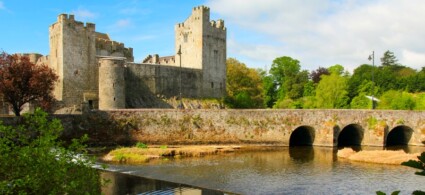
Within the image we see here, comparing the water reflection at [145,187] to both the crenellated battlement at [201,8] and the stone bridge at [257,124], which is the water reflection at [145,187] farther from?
the crenellated battlement at [201,8]

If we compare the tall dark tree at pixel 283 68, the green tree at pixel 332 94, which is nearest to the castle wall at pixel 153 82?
the green tree at pixel 332 94

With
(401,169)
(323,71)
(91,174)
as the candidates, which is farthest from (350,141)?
(323,71)

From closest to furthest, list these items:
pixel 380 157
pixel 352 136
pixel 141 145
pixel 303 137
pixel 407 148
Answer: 1. pixel 380 157
2. pixel 141 145
3. pixel 407 148
4. pixel 303 137
5. pixel 352 136

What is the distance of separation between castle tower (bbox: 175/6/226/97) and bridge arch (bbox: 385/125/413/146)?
2371 centimetres

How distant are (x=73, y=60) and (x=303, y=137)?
982 inches

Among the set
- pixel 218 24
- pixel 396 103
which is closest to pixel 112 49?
pixel 218 24

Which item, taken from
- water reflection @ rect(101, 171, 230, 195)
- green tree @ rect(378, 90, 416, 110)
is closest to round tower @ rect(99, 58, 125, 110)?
water reflection @ rect(101, 171, 230, 195)

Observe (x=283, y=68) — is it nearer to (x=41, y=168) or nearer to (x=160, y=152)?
(x=160, y=152)

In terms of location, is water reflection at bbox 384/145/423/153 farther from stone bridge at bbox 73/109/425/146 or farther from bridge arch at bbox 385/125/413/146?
bridge arch at bbox 385/125/413/146

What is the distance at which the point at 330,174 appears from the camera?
2616 centimetres

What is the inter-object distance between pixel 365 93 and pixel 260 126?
1268 inches

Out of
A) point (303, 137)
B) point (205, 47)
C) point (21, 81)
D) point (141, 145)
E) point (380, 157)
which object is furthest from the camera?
point (205, 47)

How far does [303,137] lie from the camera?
4341 centimetres

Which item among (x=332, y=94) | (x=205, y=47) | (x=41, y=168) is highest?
(x=205, y=47)
